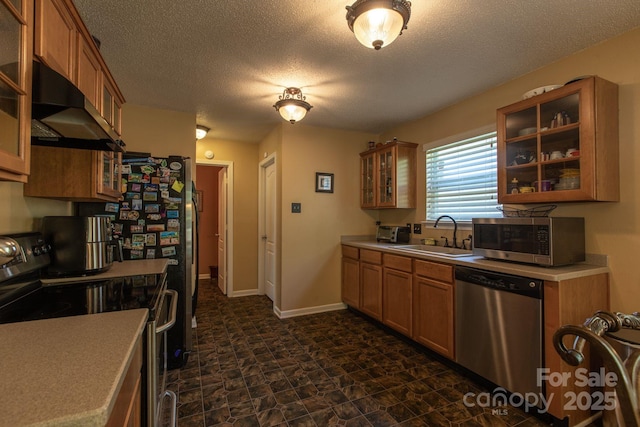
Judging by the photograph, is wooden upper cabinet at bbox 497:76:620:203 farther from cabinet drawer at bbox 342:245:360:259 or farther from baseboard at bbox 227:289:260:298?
baseboard at bbox 227:289:260:298

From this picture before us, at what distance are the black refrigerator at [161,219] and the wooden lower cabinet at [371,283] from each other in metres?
1.89

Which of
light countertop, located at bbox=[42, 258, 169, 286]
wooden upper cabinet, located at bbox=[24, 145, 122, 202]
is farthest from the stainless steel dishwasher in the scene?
wooden upper cabinet, located at bbox=[24, 145, 122, 202]

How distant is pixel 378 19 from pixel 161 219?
221cm

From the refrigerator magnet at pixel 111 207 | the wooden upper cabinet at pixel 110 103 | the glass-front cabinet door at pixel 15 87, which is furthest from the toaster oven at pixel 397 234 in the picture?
the glass-front cabinet door at pixel 15 87

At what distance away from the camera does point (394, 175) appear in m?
3.56

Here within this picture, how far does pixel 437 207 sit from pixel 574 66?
166cm

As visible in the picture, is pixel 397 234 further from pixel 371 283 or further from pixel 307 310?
pixel 307 310

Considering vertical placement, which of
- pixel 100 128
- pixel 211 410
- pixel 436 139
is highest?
pixel 436 139

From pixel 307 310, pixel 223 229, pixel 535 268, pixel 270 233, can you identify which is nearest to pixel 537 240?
pixel 535 268

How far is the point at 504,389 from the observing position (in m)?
2.05

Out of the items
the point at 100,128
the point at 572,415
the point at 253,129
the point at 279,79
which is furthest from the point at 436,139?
the point at 100,128

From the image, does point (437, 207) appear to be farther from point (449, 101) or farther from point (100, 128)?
point (100, 128)

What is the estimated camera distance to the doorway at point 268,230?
3.97 meters

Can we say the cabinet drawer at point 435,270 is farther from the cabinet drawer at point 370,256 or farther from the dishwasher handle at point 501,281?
the cabinet drawer at point 370,256
